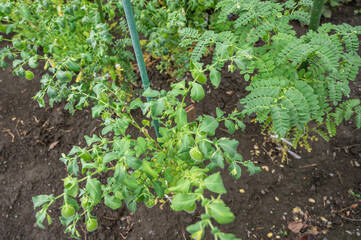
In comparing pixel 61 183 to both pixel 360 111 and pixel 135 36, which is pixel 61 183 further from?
pixel 360 111

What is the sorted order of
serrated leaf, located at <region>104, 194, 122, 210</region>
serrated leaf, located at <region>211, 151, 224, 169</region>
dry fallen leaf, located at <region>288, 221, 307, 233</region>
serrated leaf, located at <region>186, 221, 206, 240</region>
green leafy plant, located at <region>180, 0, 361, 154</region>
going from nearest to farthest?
serrated leaf, located at <region>186, 221, 206, 240</region> < serrated leaf, located at <region>211, 151, 224, 169</region> < serrated leaf, located at <region>104, 194, 122, 210</region> < green leafy plant, located at <region>180, 0, 361, 154</region> < dry fallen leaf, located at <region>288, 221, 307, 233</region>

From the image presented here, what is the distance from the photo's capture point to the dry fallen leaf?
6.86 feet

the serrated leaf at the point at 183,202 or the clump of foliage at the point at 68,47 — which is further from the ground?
the clump of foliage at the point at 68,47

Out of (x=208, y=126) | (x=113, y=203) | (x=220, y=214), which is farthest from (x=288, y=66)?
(x=113, y=203)

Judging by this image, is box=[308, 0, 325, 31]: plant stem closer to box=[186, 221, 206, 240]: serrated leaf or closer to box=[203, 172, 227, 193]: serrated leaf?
box=[203, 172, 227, 193]: serrated leaf

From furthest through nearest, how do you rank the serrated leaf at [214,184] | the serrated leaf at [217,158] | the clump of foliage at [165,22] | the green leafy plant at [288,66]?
the clump of foliage at [165,22] → the green leafy plant at [288,66] → the serrated leaf at [217,158] → the serrated leaf at [214,184]

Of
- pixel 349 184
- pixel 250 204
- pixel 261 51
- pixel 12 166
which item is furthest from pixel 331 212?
pixel 12 166

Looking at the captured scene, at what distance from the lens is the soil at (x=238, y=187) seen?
2131 mm

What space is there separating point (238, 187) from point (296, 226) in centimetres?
51

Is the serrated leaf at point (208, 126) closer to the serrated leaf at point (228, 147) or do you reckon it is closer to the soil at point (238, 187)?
the serrated leaf at point (228, 147)

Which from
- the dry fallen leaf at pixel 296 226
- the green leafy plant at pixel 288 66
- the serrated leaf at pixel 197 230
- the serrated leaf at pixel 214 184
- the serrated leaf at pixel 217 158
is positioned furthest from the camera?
the dry fallen leaf at pixel 296 226

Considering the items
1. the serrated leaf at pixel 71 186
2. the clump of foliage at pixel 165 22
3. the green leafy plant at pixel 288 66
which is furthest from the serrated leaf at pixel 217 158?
the clump of foliage at pixel 165 22

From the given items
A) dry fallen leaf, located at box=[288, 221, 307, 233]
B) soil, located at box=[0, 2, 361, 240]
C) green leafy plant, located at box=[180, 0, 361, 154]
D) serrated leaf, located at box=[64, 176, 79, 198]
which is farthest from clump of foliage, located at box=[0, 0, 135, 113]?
dry fallen leaf, located at box=[288, 221, 307, 233]

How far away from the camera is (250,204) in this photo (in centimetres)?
222
